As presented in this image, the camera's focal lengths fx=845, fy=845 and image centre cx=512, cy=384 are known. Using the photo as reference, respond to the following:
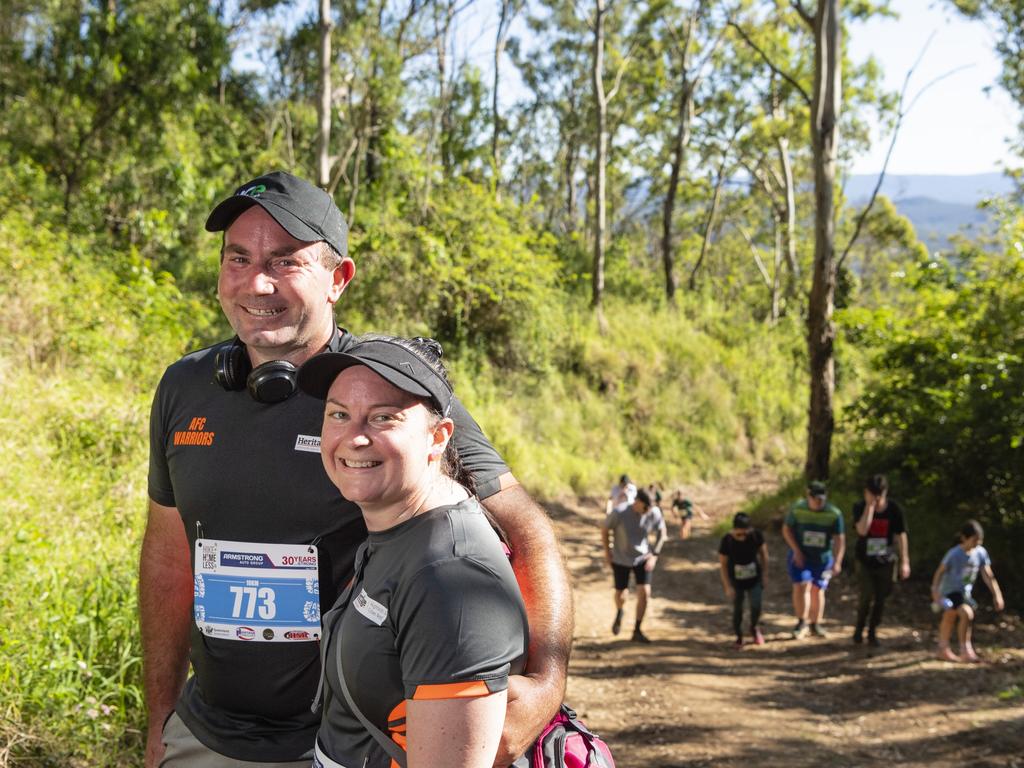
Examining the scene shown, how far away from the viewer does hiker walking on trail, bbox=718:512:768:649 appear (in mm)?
8891

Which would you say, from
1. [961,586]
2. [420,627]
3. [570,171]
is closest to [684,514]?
[961,586]

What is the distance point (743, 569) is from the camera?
29.2ft

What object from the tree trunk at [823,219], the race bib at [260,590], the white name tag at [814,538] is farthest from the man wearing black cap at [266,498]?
the tree trunk at [823,219]

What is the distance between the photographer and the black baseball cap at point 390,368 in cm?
159

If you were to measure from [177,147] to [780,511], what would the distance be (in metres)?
12.4

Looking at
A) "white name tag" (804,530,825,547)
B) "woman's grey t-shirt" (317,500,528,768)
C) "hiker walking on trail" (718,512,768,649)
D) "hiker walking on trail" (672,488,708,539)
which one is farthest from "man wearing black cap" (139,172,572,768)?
"hiker walking on trail" (672,488,708,539)

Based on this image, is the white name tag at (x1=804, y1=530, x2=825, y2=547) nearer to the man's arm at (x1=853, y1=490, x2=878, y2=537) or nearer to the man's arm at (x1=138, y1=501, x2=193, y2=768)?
the man's arm at (x1=853, y1=490, x2=878, y2=537)

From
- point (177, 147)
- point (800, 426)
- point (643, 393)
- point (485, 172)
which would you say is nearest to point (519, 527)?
point (177, 147)

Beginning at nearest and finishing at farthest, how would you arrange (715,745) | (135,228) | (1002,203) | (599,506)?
(715,745)
(1002,203)
(135,228)
(599,506)

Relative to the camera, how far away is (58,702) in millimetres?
3822

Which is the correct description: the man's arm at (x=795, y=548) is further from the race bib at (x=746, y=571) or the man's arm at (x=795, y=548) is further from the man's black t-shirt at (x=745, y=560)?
the race bib at (x=746, y=571)

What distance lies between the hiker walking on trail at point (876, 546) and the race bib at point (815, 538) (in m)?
0.36

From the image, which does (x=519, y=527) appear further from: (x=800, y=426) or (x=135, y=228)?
(x=800, y=426)

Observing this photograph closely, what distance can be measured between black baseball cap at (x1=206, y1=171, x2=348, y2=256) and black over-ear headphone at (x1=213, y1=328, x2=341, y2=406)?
270 millimetres
